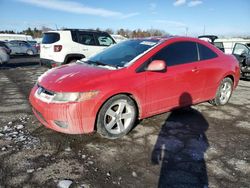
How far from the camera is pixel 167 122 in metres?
4.71

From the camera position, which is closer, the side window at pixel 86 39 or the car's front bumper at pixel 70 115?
the car's front bumper at pixel 70 115

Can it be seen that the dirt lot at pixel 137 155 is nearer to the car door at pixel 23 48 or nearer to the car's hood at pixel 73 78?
the car's hood at pixel 73 78

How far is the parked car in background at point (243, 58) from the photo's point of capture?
387 inches

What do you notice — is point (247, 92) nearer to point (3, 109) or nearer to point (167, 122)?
point (167, 122)

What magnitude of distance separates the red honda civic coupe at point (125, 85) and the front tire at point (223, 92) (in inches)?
16.5

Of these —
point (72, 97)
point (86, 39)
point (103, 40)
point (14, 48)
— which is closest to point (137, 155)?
point (72, 97)

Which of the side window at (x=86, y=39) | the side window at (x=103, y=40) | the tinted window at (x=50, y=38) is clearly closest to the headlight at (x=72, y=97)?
the tinted window at (x=50, y=38)

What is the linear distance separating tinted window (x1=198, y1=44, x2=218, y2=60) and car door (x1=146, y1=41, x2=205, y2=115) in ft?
0.51

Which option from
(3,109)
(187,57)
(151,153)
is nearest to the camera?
(151,153)

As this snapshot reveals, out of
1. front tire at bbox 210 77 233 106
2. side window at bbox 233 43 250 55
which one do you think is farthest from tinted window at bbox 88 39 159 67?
side window at bbox 233 43 250 55

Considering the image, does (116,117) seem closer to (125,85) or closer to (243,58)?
(125,85)

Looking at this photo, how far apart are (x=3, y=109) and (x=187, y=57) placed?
407cm

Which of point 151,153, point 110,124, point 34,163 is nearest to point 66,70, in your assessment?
point 110,124

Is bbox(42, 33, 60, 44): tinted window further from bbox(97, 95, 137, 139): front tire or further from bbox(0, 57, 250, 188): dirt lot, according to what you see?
bbox(97, 95, 137, 139): front tire
